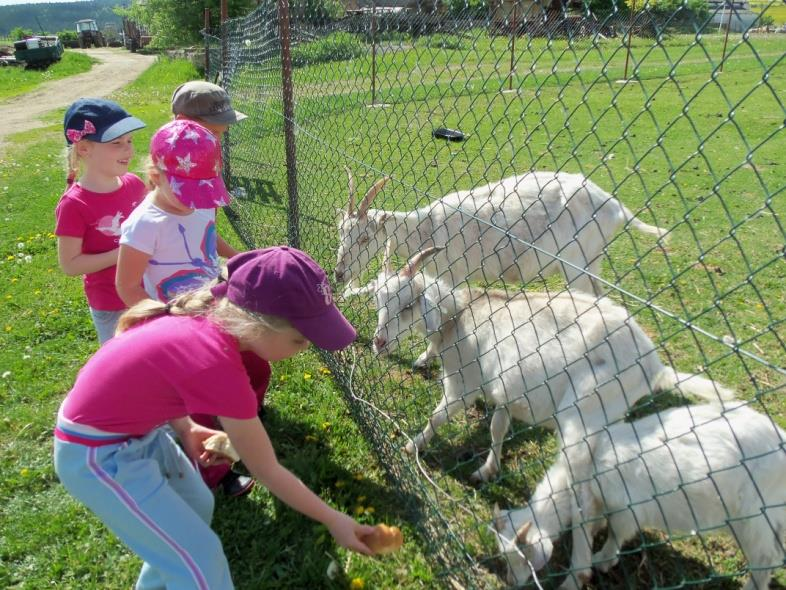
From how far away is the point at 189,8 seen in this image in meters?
26.8

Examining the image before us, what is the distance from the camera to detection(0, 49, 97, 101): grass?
23.7 m

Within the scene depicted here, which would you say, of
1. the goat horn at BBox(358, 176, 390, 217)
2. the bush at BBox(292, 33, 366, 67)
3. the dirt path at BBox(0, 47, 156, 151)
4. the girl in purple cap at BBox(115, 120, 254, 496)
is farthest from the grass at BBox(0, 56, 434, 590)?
the dirt path at BBox(0, 47, 156, 151)

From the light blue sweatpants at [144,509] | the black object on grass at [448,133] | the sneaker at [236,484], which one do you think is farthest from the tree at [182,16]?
the light blue sweatpants at [144,509]

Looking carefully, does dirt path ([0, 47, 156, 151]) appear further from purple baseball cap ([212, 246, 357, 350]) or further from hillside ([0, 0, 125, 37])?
hillside ([0, 0, 125, 37])

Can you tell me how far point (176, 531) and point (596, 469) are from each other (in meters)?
1.64

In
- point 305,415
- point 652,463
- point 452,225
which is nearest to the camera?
point 652,463

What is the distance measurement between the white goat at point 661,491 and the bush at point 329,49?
3062 mm

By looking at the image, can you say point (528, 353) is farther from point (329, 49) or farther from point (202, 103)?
point (329, 49)

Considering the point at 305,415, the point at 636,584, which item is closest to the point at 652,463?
the point at 636,584

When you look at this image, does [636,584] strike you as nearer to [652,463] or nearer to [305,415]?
[652,463]

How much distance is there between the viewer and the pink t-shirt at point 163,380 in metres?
1.77

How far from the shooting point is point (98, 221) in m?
2.90

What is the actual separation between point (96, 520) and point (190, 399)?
1.54 metres

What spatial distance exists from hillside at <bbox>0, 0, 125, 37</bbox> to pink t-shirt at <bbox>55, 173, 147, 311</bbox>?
8382cm
